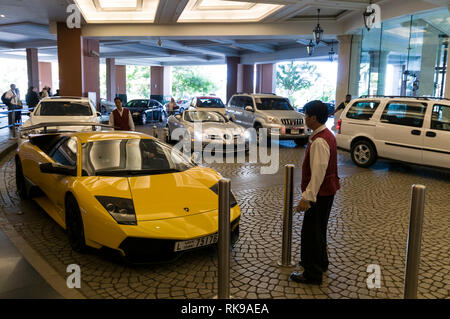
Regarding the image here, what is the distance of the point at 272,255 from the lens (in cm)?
449

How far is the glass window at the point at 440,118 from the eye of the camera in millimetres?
8352

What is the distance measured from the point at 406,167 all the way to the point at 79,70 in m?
14.8

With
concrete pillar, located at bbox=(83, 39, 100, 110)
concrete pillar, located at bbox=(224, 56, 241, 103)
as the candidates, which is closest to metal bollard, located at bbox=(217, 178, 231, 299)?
concrete pillar, located at bbox=(83, 39, 100, 110)

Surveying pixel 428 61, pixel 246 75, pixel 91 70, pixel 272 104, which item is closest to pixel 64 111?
pixel 272 104

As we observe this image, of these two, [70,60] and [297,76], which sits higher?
[297,76]

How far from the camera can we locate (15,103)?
16.2 meters

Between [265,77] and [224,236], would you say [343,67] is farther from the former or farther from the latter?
[265,77]

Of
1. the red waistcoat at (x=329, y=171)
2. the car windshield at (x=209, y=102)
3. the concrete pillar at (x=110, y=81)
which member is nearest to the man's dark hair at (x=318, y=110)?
the red waistcoat at (x=329, y=171)

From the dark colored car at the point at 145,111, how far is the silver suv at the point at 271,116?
6.26 meters

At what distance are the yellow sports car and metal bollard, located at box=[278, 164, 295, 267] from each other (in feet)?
1.90

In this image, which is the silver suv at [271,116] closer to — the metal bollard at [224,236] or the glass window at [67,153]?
the glass window at [67,153]

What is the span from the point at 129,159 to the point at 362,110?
6.88 meters
